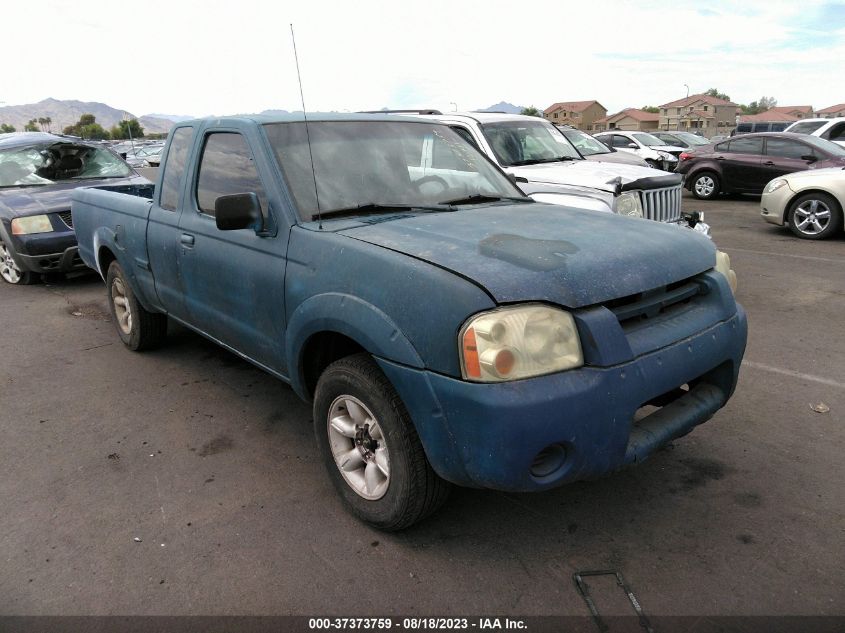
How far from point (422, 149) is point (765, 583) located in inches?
108

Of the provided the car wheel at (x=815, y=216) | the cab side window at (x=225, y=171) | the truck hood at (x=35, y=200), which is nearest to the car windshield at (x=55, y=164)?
the truck hood at (x=35, y=200)

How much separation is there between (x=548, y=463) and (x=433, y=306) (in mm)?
718

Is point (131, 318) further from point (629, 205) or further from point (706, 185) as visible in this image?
point (706, 185)

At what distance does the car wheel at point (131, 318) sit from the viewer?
16.3 ft

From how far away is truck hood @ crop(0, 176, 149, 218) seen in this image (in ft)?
23.9

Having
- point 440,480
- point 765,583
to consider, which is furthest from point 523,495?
point 765,583

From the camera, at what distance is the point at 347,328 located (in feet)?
8.41

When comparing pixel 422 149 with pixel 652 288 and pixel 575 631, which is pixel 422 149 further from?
pixel 575 631

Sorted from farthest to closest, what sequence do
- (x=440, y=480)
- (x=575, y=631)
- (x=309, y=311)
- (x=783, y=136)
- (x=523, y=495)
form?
(x=783, y=136) < (x=523, y=495) < (x=309, y=311) < (x=440, y=480) < (x=575, y=631)

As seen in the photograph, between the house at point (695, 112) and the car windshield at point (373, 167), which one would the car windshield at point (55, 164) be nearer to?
the car windshield at point (373, 167)

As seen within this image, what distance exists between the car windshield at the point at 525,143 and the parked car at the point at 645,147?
33.6 ft

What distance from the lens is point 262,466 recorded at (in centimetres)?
341

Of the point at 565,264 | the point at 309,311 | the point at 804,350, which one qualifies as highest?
the point at 565,264

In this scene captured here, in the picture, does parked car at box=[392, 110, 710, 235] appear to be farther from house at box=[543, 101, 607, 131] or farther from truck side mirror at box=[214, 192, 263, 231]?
house at box=[543, 101, 607, 131]
